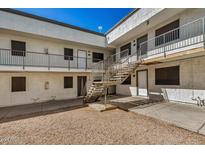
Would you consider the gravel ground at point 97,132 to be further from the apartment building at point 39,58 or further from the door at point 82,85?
the door at point 82,85

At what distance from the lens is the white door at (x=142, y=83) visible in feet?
34.7

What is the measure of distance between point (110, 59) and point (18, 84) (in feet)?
28.0

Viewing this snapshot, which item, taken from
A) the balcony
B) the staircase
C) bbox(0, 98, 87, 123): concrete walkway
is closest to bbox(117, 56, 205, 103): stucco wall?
the staircase

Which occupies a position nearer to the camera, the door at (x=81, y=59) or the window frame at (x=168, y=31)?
the window frame at (x=168, y=31)

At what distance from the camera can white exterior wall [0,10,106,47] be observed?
8.10 metres

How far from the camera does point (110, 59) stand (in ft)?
43.1

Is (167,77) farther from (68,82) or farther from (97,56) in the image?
(68,82)

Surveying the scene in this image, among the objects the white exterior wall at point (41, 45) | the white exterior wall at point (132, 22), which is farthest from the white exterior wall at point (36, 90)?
the white exterior wall at point (132, 22)

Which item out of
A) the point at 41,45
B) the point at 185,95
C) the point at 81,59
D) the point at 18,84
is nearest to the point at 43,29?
the point at 41,45

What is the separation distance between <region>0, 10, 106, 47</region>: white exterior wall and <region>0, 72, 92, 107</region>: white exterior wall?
3215 millimetres

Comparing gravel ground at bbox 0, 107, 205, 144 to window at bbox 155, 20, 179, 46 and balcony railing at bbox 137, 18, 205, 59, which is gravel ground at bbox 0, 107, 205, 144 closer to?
balcony railing at bbox 137, 18, 205, 59

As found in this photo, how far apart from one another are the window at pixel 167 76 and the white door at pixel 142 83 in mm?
1073

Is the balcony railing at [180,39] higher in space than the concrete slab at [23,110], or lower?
higher
